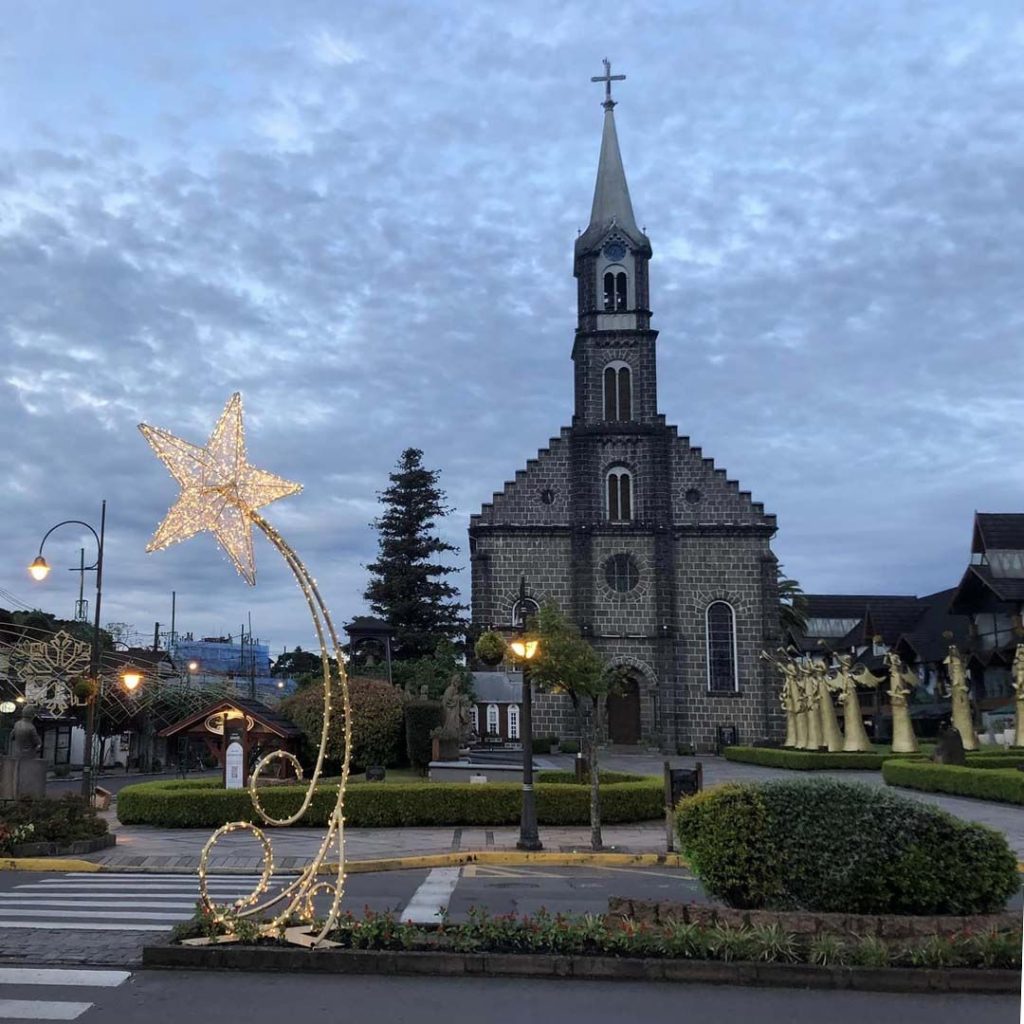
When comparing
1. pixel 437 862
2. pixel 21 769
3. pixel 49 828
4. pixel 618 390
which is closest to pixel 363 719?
pixel 21 769

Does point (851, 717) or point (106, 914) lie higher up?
point (851, 717)

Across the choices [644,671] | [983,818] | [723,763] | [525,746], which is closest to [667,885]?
[525,746]

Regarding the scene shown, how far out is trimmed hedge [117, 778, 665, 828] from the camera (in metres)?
21.9

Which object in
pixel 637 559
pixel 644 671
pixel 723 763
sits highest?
pixel 637 559

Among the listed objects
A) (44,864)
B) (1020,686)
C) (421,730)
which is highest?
(1020,686)

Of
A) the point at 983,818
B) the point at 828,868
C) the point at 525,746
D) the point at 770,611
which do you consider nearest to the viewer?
the point at 828,868

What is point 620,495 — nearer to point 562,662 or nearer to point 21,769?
point 562,662

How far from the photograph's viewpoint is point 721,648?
169 feet

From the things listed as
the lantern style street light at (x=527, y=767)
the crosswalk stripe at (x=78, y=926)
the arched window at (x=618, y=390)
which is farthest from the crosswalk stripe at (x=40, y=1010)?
the arched window at (x=618, y=390)

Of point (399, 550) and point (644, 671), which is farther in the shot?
point (399, 550)

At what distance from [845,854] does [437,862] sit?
360 inches

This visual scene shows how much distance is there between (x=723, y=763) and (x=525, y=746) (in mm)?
27604

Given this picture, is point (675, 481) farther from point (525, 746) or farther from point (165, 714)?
point (525, 746)

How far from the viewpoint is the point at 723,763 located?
4394 cm
